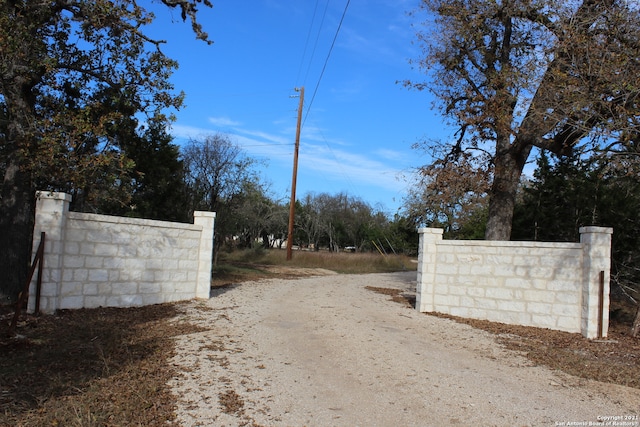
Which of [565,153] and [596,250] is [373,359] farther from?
[565,153]

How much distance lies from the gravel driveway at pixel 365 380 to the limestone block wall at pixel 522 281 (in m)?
1.29

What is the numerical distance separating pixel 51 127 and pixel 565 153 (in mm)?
11915

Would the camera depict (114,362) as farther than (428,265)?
No

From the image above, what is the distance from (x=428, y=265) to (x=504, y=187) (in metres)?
4.49

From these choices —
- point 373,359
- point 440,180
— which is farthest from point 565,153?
point 373,359

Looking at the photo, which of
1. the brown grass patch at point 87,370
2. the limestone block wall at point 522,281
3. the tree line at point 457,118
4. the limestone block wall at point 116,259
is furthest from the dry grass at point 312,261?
the brown grass patch at point 87,370

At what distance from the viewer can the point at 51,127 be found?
8.78 meters

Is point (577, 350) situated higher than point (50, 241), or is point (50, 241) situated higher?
point (50, 241)

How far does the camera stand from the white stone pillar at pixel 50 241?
8.27 meters

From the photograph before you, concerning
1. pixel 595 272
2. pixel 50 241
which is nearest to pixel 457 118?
pixel 595 272

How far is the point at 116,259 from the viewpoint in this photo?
30.9 feet

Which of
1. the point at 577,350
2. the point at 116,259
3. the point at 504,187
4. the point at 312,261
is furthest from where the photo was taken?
the point at 312,261

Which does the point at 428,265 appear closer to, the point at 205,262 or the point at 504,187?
the point at 504,187

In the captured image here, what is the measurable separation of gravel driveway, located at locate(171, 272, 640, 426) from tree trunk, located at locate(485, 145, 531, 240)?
547 cm
